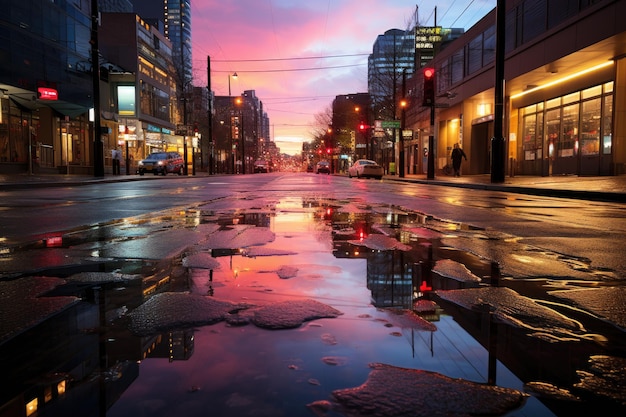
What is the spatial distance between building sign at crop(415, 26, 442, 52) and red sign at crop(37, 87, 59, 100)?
32072 millimetres

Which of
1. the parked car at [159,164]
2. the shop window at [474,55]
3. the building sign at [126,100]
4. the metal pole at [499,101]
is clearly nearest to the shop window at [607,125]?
the metal pole at [499,101]

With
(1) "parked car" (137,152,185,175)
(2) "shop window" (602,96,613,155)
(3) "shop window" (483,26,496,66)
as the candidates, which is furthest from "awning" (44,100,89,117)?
(2) "shop window" (602,96,613,155)

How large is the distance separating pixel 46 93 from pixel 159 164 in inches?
465

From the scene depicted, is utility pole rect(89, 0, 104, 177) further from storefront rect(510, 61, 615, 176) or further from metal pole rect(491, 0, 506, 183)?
storefront rect(510, 61, 615, 176)

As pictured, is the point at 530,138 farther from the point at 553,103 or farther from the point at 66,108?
the point at 66,108

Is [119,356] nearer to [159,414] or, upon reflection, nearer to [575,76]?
[159,414]

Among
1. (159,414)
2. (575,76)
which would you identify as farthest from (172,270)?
(575,76)

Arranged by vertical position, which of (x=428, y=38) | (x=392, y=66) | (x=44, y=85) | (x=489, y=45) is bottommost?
(x=44, y=85)

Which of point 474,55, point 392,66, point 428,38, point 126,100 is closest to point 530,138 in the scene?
point 474,55

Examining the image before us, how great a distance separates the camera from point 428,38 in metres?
47.5

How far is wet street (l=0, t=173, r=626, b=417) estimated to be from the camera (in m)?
1.61

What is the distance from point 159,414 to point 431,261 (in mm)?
2938

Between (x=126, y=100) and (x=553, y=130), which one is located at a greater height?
(x=126, y=100)

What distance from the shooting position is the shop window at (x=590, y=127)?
861 inches
